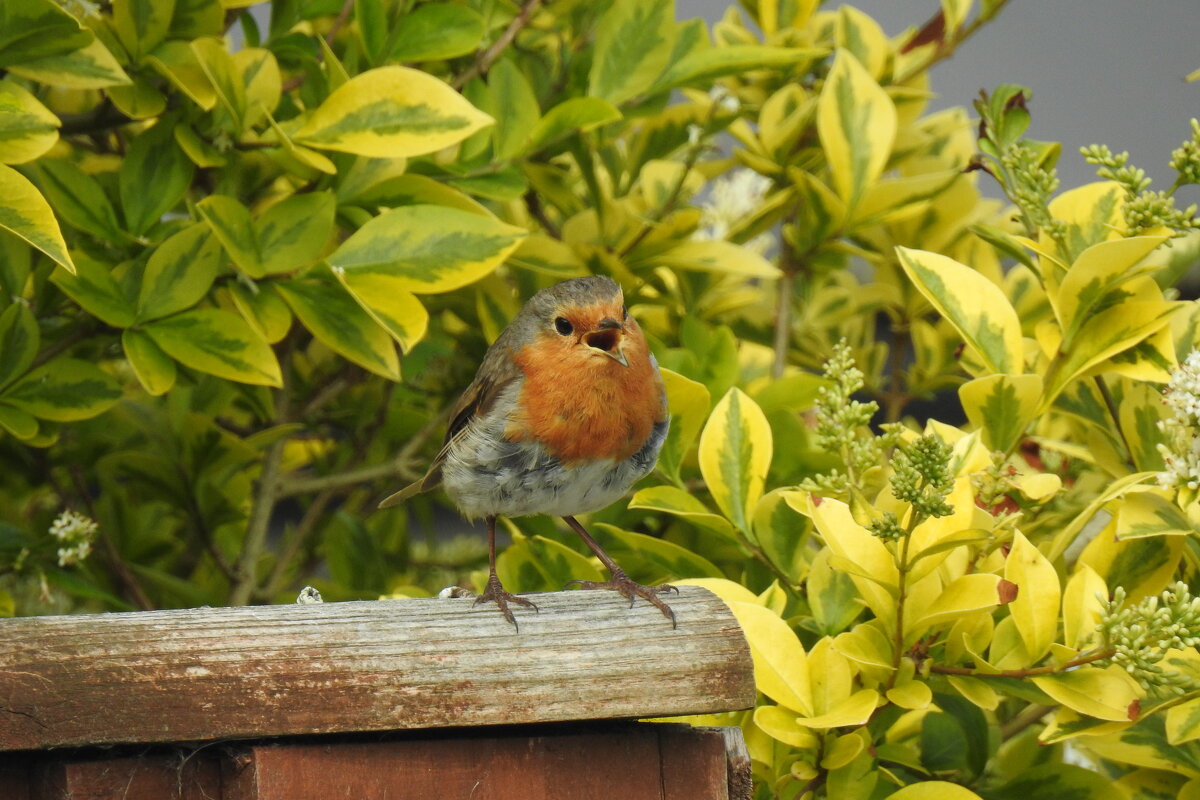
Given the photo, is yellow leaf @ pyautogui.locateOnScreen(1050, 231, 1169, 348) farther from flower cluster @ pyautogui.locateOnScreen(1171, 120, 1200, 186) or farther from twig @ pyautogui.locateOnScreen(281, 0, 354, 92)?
twig @ pyautogui.locateOnScreen(281, 0, 354, 92)

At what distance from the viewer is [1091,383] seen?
2.18m

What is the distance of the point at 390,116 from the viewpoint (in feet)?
6.66

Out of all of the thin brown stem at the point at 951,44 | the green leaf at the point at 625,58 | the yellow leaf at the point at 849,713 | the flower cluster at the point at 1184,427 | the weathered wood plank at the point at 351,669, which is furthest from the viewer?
the thin brown stem at the point at 951,44

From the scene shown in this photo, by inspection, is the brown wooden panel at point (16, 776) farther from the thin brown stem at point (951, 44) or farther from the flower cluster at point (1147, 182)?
the thin brown stem at point (951, 44)

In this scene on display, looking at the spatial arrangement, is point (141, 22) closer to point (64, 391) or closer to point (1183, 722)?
point (64, 391)

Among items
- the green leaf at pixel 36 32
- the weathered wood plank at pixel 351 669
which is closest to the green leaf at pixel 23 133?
the green leaf at pixel 36 32

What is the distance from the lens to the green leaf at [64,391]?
2.08 metres

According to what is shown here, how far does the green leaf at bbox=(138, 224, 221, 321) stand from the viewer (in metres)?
2.03

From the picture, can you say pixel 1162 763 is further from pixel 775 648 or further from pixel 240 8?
pixel 240 8

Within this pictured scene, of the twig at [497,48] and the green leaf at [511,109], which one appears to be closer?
the green leaf at [511,109]

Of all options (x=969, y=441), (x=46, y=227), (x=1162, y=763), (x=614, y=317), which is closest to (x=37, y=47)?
(x=46, y=227)

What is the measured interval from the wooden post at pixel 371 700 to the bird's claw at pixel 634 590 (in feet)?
0.05

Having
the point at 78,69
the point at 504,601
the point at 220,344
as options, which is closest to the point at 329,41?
the point at 78,69

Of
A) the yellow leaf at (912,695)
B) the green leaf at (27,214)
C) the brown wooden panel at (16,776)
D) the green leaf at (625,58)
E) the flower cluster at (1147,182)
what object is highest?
the flower cluster at (1147,182)
